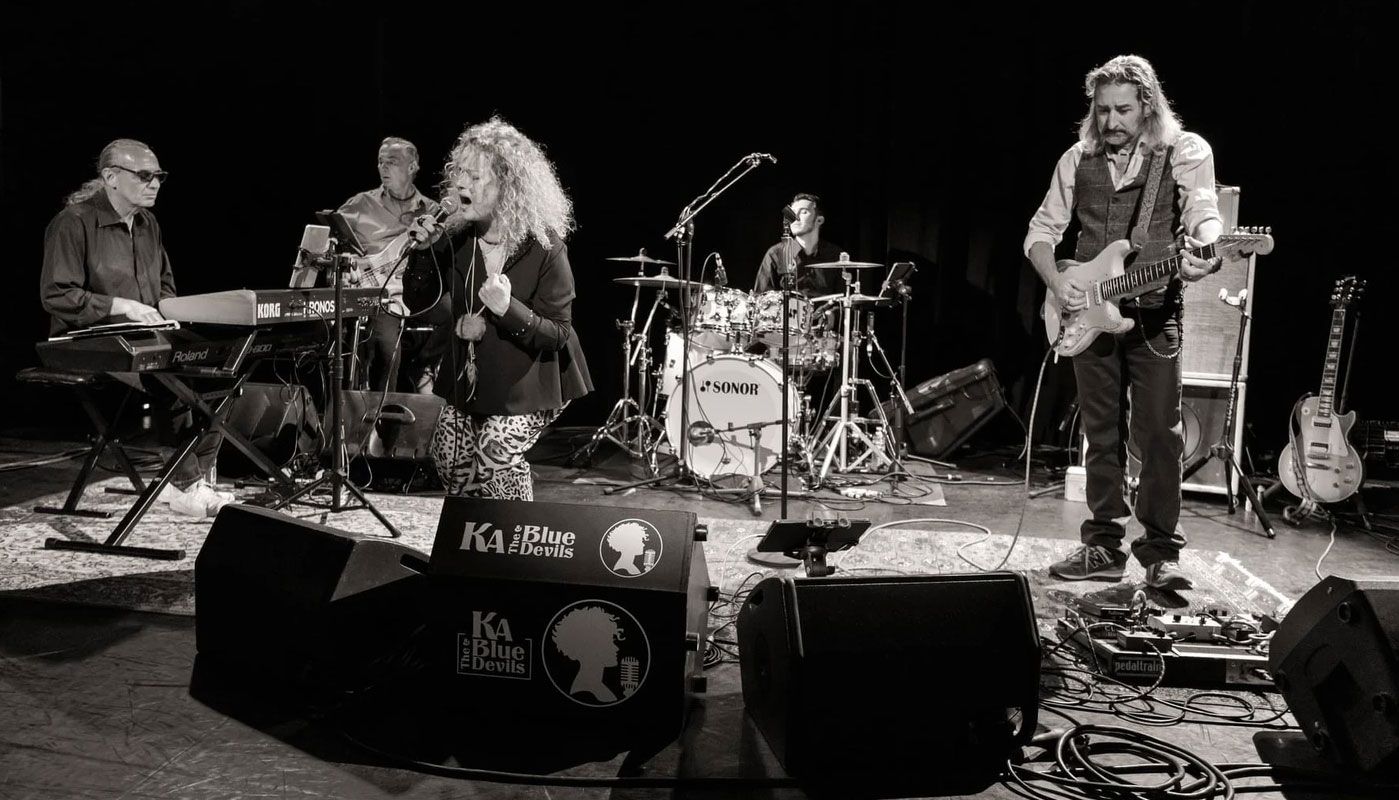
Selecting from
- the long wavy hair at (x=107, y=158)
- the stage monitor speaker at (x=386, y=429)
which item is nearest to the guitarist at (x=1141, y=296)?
the stage monitor speaker at (x=386, y=429)

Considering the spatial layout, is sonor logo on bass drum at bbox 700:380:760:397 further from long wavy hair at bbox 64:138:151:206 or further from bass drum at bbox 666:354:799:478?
long wavy hair at bbox 64:138:151:206

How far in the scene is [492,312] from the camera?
137 inches

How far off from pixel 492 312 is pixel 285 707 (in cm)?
138

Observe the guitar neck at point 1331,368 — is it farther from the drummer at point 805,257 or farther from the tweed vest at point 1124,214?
the drummer at point 805,257

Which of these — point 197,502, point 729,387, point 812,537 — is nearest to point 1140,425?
point 812,537

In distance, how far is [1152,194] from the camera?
397cm

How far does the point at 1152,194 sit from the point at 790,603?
2.51 meters

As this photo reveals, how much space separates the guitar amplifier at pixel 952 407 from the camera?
7.47 metres

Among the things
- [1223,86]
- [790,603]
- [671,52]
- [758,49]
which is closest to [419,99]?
[671,52]

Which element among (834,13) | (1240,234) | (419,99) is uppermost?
(834,13)

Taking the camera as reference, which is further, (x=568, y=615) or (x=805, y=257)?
(x=805, y=257)

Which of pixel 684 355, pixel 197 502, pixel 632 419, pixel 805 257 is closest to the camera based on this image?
pixel 197 502

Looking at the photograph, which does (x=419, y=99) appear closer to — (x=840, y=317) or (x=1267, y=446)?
(x=840, y=317)

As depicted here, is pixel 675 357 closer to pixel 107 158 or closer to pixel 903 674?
pixel 107 158
